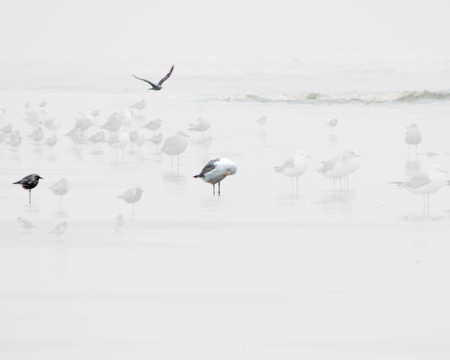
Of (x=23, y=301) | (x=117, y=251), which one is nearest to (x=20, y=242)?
(x=117, y=251)

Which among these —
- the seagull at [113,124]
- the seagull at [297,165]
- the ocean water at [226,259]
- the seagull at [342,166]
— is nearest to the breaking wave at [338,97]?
the ocean water at [226,259]

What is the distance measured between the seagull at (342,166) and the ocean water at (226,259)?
0.77 ft

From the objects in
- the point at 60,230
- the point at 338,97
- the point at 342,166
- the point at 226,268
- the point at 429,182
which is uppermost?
the point at 338,97

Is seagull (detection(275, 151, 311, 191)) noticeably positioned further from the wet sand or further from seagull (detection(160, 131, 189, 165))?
seagull (detection(160, 131, 189, 165))

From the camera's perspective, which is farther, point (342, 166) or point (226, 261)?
point (342, 166)

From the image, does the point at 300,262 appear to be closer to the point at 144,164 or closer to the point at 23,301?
the point at 23,301

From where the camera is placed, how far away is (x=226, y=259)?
7.17 meters

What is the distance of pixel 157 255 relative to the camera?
7.27m

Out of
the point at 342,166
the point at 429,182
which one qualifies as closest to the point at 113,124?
the point at 342,166

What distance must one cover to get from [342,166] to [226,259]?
4409 mm

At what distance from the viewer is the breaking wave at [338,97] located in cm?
3400

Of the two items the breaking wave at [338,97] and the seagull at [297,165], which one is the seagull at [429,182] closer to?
the seagull at [297,165]

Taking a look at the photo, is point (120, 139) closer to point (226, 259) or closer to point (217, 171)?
point (217, 171)

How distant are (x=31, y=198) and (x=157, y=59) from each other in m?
82.2
